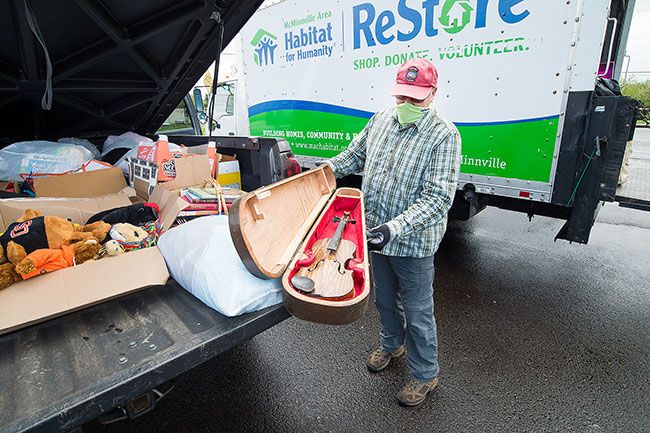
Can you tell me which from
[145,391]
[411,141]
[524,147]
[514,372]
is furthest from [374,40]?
[145,391]

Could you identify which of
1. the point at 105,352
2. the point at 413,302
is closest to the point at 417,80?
the point at 413,302

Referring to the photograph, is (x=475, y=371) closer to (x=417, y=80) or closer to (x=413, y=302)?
(x=413, y=302)

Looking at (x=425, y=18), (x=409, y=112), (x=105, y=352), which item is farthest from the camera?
(x=425, y=18)

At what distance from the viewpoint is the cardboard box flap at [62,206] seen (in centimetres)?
200

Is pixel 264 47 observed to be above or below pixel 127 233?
above

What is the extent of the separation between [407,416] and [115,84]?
330cm

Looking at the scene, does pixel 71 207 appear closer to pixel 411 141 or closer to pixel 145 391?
pixel 145 391

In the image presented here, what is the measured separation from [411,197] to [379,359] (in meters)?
1.25

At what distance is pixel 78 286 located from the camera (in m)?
1.48

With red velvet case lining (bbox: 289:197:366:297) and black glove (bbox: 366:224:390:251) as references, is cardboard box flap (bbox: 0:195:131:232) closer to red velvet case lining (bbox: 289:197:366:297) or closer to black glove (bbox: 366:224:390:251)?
red velvet case lining (bbox: 289:197:366:297)

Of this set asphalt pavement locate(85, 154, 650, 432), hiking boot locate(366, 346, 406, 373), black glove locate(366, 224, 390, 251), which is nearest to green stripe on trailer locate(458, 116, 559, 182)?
asphalt pavement locate(85, 154, 650, 432)

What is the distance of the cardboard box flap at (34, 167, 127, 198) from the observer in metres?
2.53

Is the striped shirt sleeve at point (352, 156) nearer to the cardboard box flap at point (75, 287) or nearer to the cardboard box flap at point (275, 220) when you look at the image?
the cardboard box flap at point (275, 220)

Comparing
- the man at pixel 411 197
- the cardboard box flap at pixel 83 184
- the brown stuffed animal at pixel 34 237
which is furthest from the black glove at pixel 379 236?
the cardboard box flap at pixel 83 184
